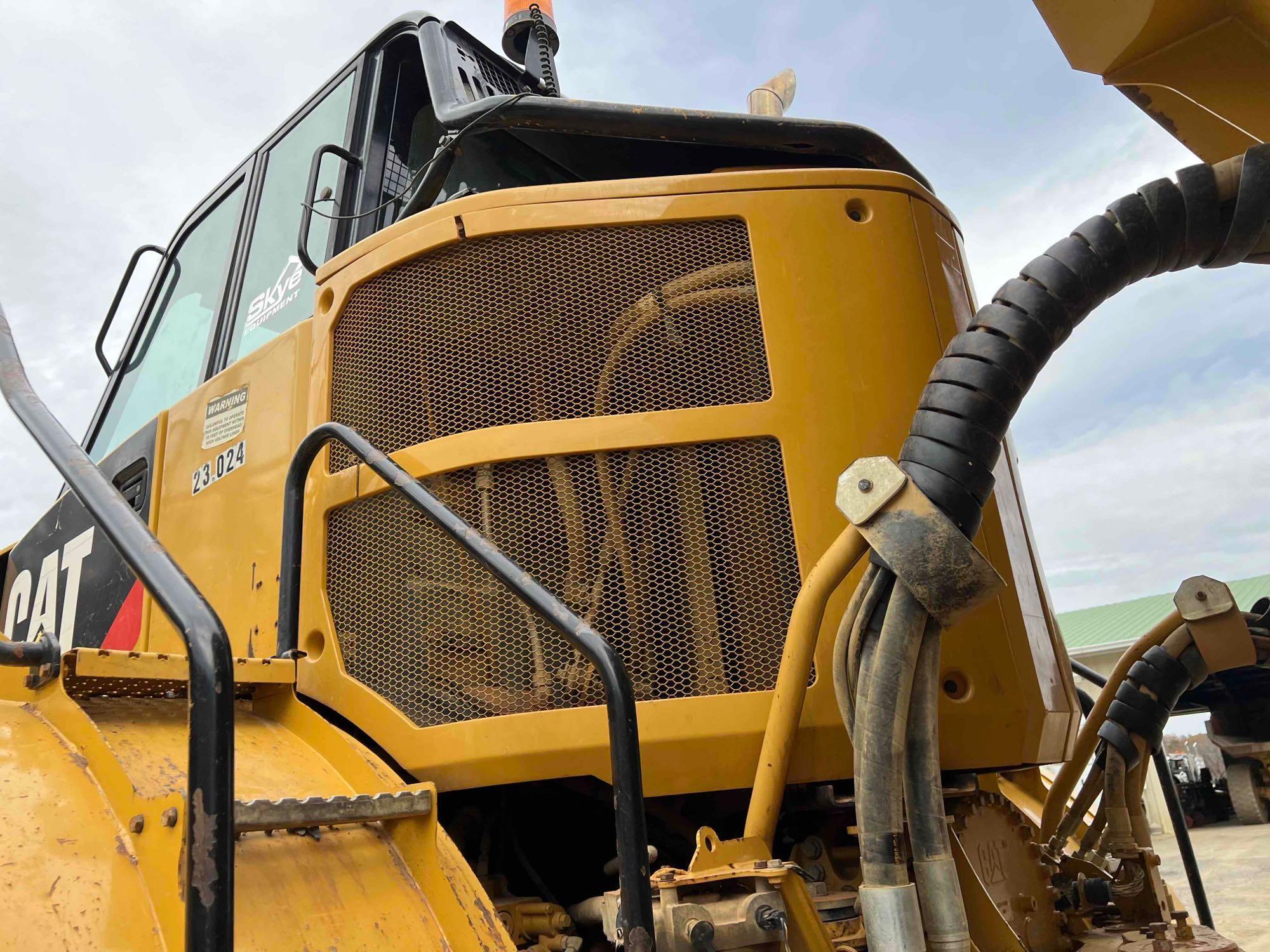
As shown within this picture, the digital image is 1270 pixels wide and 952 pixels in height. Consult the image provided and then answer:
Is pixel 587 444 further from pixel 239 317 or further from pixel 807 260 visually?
pixel 239 317

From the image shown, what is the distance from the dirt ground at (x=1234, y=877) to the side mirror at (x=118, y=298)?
4.49m

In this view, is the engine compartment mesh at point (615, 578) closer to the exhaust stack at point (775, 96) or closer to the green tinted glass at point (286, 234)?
the green tinted glass at point (286, 234)

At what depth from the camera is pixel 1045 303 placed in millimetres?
1870

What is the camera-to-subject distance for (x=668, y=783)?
2002mm

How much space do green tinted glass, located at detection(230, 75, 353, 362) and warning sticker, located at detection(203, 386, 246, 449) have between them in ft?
0.70

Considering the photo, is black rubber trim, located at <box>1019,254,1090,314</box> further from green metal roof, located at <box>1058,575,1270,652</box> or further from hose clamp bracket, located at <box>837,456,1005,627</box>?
green metal roof, located at <box>1058,575,1270,652</box>

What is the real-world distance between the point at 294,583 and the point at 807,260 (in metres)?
1.31

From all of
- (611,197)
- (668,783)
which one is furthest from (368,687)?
(611,197)

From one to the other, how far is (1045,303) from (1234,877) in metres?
9.08

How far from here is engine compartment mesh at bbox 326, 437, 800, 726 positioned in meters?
2.12

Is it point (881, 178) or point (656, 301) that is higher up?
point (881, 178)

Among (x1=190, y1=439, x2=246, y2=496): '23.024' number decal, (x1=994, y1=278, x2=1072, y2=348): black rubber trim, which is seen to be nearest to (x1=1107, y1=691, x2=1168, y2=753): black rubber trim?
(x1=994, y1=278, x2=1072, y2=348): black rubber trim

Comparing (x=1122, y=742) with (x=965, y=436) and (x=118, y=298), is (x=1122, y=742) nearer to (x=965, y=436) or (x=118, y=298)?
(x=965, y=436)

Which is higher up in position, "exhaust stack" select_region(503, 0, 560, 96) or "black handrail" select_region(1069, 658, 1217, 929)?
"exhaust stack" select_region(503, 0, 560, 96)
